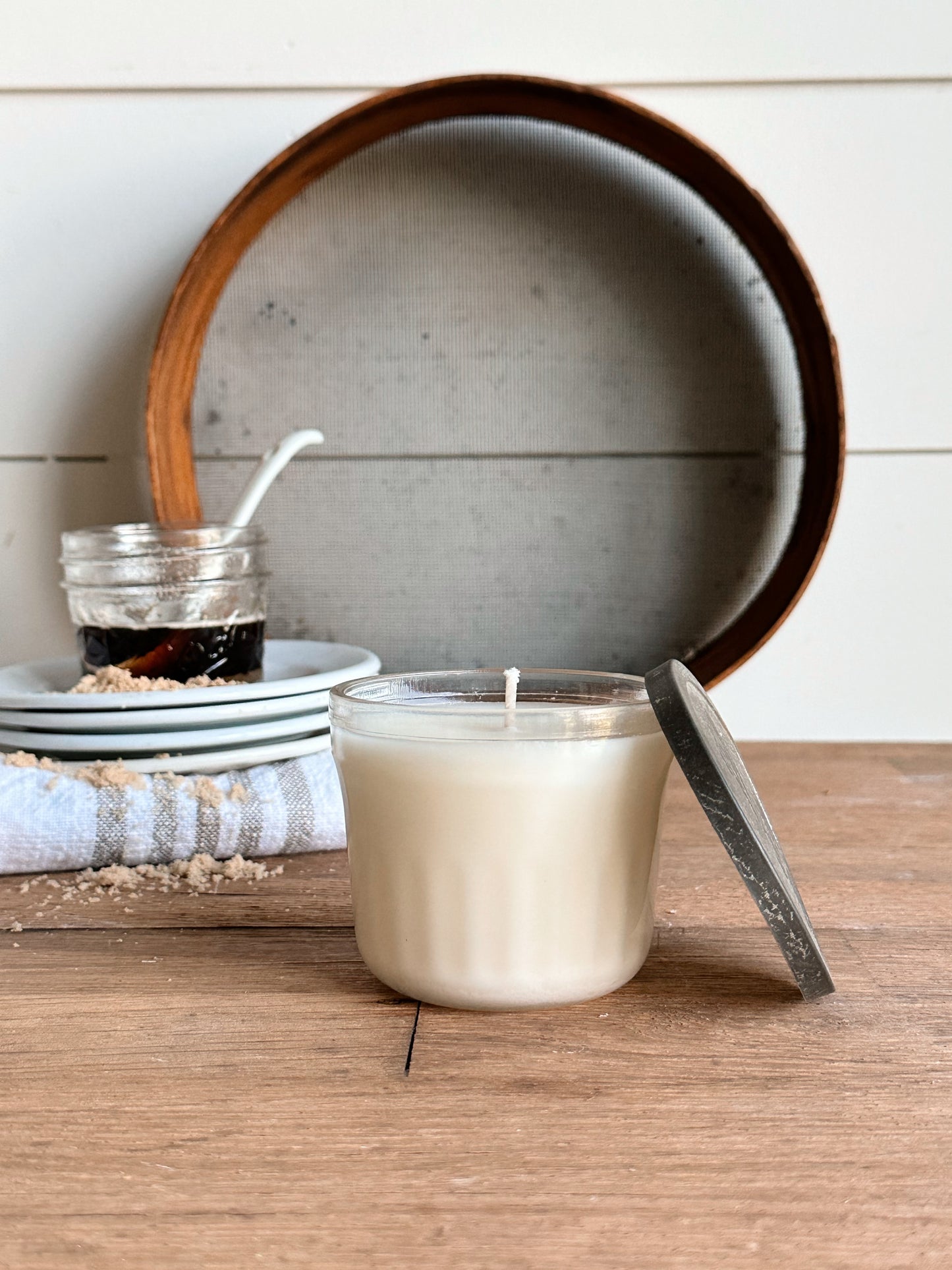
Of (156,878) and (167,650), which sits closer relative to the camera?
(156,878)

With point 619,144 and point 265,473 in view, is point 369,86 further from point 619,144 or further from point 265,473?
point 265,473

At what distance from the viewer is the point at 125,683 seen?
63 cm

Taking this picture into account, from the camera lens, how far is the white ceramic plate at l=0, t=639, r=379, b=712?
59 cm

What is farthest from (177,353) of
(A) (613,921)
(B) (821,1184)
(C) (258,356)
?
(B) (821,1184)

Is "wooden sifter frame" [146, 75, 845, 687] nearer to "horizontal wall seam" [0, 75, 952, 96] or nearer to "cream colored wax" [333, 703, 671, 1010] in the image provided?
"horizontal wall seam" [0, 75, 952, 96]

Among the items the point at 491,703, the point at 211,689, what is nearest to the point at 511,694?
the point at 491,703

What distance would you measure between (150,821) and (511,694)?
9.7 inches

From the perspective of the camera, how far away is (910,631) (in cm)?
88

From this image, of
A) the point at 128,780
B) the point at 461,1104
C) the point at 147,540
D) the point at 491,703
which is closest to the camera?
the point at 461,1104

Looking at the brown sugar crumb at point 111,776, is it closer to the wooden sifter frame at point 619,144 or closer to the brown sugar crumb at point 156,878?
the brown sugar crumb at point 156,878

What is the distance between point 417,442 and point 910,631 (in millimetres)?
422

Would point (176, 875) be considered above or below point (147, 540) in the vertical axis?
below

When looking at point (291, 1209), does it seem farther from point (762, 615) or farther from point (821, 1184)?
point (762, 615)

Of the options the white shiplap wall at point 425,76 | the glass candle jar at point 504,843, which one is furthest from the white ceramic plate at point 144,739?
the white shiplap wall at point 425,76
